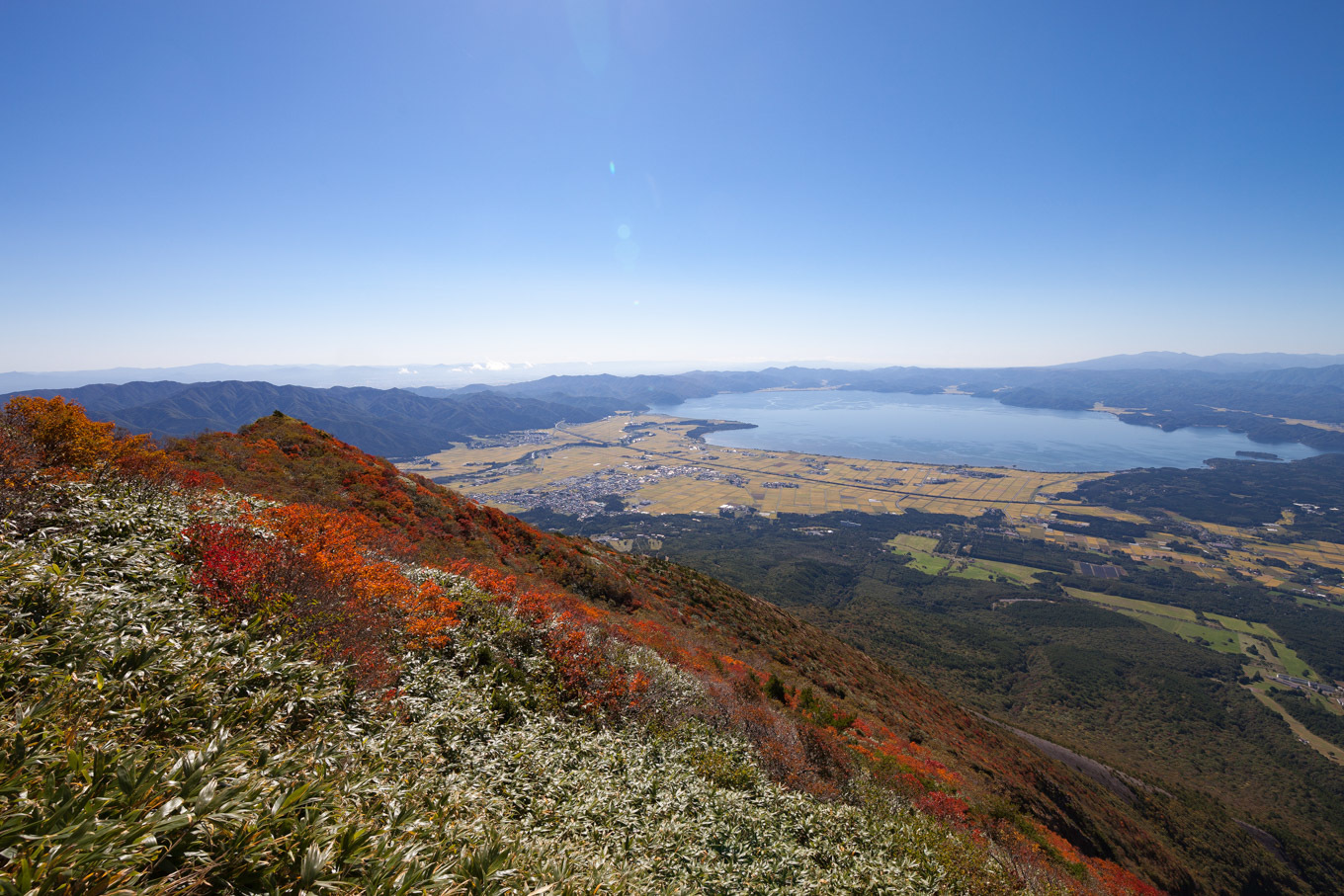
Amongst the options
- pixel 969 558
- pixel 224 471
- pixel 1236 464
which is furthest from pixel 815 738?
pixel 1236 464

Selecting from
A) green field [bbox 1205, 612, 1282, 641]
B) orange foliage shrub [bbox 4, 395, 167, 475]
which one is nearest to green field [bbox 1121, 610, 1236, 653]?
green field [bbox 1205, 612, 1282, 641]

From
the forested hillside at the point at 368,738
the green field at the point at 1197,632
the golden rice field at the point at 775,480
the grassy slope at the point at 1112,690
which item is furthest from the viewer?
the golden rice field at the point at 775,480

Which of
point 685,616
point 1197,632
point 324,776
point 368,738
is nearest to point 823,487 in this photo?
point 1197,632

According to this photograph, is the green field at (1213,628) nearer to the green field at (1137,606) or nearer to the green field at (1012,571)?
the green field at (1137,606)

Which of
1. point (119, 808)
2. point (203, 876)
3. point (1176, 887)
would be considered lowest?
point (1176, 887)

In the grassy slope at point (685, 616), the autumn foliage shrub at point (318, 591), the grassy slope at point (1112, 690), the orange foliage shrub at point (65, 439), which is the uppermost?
the orange foliage shrub at point (65, 439)

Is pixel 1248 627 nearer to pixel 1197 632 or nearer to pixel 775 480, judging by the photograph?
pixel 1197 632

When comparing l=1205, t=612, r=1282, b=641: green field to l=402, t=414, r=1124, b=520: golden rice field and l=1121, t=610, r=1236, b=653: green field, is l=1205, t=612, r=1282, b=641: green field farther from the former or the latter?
l=402, t=414, r=1124, b=520: golden rice field

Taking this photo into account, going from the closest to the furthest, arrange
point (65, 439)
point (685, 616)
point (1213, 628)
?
point (65, 439) → point (685, 616) → point (1213, 628)

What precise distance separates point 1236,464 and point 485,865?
272 metres

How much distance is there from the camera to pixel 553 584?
17328mm

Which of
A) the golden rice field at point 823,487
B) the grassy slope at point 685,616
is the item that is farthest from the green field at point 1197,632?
the grassy slope at point 685,616

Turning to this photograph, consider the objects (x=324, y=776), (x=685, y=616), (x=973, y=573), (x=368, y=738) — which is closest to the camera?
(x=324, y=776)

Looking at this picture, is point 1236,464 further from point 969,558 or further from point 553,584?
point 553,584
